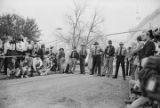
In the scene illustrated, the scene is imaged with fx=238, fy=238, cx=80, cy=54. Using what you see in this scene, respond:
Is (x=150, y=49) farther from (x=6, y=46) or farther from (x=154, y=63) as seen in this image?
(x=6, y=46)

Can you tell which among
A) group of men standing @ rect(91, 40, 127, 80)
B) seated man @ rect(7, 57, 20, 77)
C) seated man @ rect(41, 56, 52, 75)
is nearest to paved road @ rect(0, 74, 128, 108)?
group of men standing @ rect(91, 40, 127, 80)

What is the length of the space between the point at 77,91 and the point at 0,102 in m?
2.46

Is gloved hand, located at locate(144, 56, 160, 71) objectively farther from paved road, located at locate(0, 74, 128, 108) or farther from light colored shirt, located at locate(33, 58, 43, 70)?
light colored shirt, located at locate(33, 58, 43, 70)

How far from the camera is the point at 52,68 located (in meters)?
14.8

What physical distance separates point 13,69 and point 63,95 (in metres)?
4.83

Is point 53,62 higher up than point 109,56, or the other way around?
point 109,56

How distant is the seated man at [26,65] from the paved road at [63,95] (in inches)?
95.4

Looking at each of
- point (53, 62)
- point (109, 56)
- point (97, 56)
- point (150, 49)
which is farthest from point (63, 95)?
point (53, 62)

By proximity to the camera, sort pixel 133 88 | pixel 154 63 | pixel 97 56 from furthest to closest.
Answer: pixel 97 56
pixel 133 88
pixel 154 63

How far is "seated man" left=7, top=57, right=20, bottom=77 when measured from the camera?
36.9 feet

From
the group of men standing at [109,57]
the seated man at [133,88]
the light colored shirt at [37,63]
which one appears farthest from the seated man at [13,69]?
the seated man at [133,88]

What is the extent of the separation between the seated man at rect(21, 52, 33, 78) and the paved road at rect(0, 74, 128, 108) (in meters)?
2.42

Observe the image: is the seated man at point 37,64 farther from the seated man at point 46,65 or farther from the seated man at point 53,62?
the seated man at point 53,62

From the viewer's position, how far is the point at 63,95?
24.1ft
